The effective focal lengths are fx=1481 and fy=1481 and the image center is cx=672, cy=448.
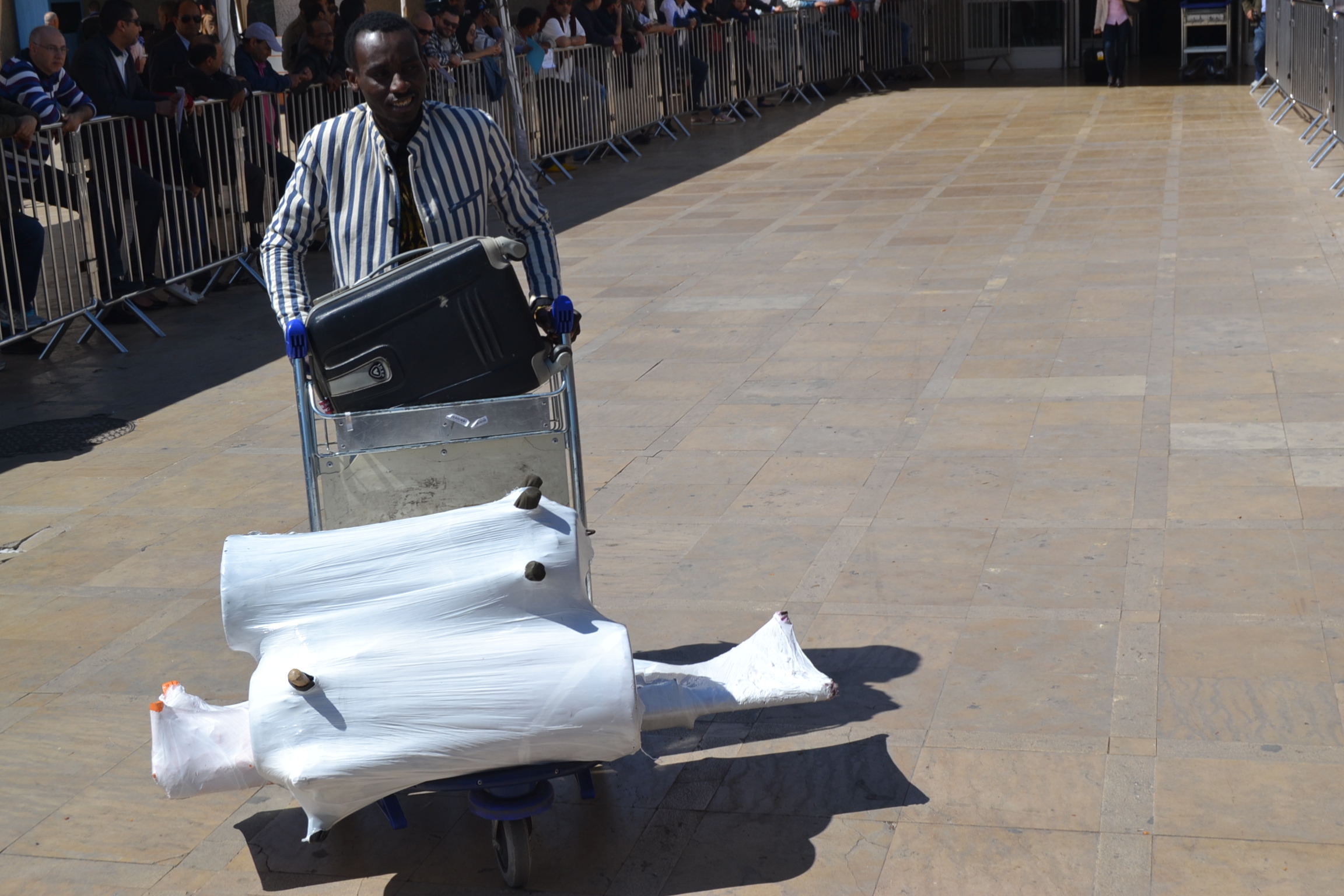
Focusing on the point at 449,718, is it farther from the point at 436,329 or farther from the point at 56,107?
the point at 56,107

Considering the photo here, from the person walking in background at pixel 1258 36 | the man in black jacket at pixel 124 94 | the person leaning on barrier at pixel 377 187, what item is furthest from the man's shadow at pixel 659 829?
the person walking in background at pixel 1258 36

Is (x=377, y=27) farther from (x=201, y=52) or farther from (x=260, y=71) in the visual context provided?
(x=260, y=71)

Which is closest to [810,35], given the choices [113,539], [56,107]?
[56,107]

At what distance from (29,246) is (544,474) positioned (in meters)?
6.59

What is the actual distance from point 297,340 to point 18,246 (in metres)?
6.36

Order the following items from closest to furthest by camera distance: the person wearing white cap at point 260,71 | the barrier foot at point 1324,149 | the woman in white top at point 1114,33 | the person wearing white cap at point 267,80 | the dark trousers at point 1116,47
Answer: the person wearing white cap at point 267,80 < the person wearing white cap at point 260,71 < the barrier foot at point 1324,149 < the woman in white top at point 1114,33 < the dark trousers at point 1116,47

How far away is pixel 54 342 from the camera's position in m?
9.47

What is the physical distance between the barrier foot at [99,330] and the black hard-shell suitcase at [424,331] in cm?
656

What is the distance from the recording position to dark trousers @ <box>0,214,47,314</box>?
8.96 meters

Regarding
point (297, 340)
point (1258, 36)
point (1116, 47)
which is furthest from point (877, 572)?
point (1116, 47)

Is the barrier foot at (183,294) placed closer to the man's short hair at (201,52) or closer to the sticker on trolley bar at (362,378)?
the man's short hair at (201,52)

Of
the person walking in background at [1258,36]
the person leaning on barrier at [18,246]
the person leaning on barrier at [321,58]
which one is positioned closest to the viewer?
the person leaning on barrier at [18,246]

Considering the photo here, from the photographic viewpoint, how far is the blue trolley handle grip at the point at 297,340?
3523mm

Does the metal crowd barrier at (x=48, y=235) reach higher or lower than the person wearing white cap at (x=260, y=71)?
lower
